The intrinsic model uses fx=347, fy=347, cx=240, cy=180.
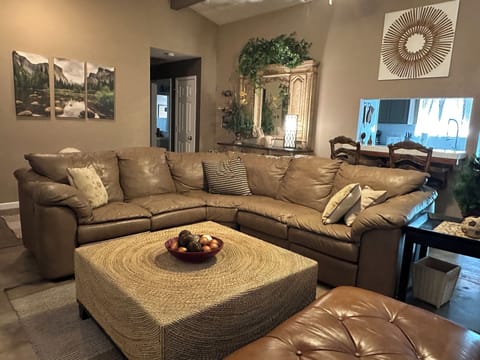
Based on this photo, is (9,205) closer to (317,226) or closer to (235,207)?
(235,207)

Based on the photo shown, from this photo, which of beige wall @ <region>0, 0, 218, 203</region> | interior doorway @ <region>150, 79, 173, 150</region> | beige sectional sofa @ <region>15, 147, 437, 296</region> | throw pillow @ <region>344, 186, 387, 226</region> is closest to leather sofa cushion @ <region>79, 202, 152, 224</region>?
beige sectional sofa @ <region>15, 147, 437, 296</region>

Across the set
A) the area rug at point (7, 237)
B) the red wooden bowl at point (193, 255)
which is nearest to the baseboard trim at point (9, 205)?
the area rug at point (7, 237)

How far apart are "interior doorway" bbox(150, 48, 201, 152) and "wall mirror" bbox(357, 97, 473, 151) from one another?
330cm

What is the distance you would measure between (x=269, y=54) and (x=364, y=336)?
5.19 m

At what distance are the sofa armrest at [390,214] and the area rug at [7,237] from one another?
311 cm

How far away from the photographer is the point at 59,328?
6.73ft

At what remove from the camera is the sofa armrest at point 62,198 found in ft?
8.17

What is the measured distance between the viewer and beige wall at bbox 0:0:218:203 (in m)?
4.54

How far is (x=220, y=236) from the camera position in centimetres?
246

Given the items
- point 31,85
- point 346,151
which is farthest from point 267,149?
point 31,85

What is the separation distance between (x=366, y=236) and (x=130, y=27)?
493 cm

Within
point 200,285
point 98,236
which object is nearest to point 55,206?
point 98,236

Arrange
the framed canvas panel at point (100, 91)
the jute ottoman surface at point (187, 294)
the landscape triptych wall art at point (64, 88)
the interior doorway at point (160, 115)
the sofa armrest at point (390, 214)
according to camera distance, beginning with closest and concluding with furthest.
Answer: the jute ottoman surface at point (187, 294) < the sofa armrest at point (390, 214) < the landscape triptych wall art at point (64, 88) < the framed canvas panel at point (100, 91) < the interior doorway at point (160, 115)

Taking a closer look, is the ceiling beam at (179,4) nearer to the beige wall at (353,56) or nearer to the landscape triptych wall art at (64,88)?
the beige wall at (353,56)
